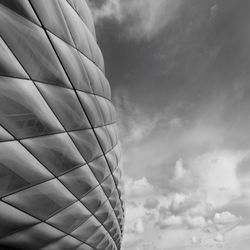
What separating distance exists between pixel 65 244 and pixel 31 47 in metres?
9.97

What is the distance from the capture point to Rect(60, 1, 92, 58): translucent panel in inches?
291

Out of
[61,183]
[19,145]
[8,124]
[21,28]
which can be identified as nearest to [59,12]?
[21,28]

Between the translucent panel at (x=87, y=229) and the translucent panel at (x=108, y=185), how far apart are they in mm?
1684

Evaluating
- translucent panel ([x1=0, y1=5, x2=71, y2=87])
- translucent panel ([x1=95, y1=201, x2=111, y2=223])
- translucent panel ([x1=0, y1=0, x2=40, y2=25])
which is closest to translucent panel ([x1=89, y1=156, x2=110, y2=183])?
translucent panel ([x1=95, y1=201, x2=111, y2=223])

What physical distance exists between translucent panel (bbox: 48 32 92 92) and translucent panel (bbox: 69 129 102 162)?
68.0 inches

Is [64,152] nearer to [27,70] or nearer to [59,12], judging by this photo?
[27,70]

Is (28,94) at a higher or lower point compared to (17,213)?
higher

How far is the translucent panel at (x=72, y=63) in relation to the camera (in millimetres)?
7005

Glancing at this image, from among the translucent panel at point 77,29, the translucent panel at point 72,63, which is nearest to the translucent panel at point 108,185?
the translucent panel at point 72,63

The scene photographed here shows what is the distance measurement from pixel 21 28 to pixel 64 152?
4.45 meters

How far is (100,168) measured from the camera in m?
12.4

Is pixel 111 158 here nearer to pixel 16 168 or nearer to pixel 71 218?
pixel 71 218

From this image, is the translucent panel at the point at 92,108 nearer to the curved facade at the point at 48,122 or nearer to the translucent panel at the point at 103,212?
the curved facade at the point at 48,122

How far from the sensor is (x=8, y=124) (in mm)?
6254
